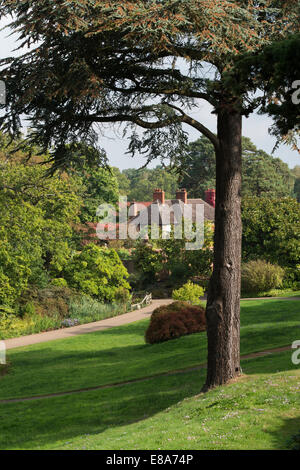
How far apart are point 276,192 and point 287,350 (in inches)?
1787

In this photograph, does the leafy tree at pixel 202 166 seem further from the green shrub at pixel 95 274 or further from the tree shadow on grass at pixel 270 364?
the tree shadow on grass at pixel 270 364

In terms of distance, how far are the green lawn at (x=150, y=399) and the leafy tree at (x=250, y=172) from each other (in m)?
37.8

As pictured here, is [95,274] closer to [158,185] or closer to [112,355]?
[112,355]

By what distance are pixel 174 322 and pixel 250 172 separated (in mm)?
41505

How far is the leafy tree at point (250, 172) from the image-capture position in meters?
57.2

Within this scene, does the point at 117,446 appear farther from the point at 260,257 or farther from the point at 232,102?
the point at 260,257

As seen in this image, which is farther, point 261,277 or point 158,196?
point 158,196

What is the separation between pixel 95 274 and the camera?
31531 millimetres

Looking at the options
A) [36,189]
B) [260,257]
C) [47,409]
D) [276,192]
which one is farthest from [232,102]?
[276,192]

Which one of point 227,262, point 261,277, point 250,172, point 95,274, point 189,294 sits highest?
point 250,172

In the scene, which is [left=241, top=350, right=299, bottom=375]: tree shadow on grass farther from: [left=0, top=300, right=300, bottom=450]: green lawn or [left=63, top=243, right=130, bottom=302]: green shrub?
[left=63, top=243, right=130, bottom=302]: green shrub

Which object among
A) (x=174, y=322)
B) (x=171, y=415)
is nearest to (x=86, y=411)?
(x=171, y=415)

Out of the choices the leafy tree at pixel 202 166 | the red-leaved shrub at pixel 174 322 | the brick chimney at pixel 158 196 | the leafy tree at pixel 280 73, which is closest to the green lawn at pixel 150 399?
the red-leaved shrub at pixel 174 322

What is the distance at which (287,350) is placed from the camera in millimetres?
13695
